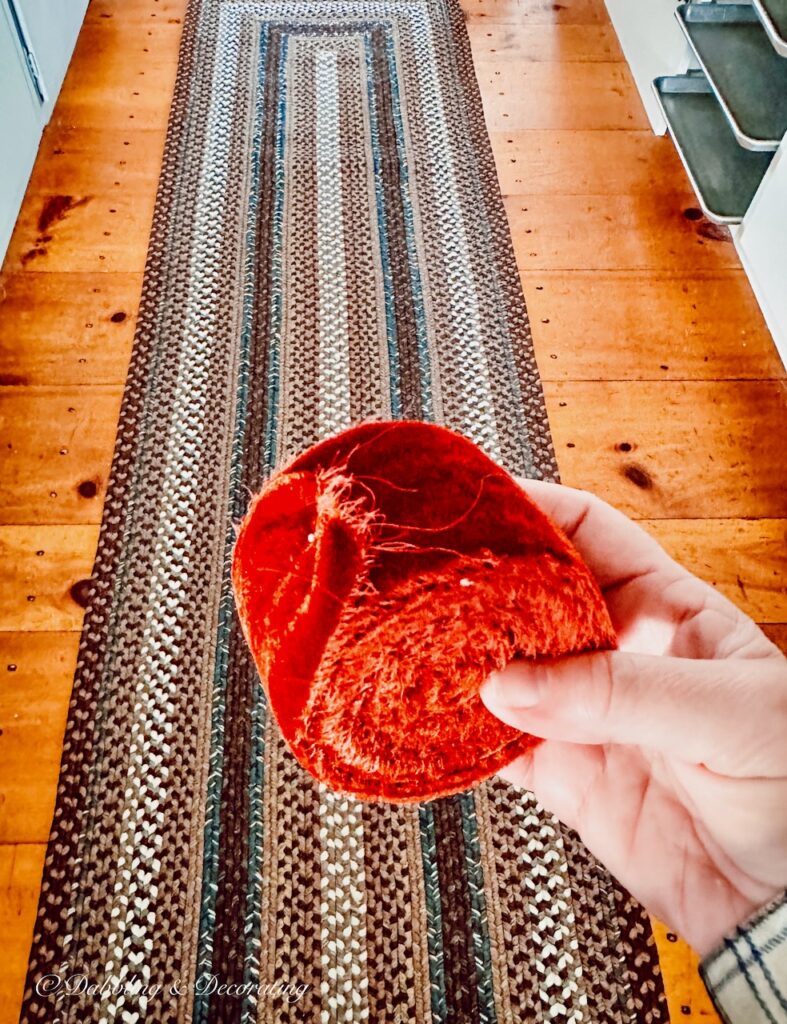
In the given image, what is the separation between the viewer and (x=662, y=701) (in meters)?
0.37

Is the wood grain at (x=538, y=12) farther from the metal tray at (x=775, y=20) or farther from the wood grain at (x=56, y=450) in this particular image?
the wood grain at (x=56, y=450)

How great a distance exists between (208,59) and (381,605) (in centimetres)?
121

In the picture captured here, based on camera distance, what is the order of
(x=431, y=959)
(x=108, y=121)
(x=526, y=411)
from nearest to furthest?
(x=431, y=959) → (x=526, y=411) → (x=108, y=121)

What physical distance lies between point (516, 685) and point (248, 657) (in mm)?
409

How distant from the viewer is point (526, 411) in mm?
885

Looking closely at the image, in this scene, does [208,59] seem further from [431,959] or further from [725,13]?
[431,959]

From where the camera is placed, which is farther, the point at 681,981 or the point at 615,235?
the point at 615,235

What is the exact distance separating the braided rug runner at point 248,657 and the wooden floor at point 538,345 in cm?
3

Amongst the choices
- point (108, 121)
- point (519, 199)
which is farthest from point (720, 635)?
point (108, 121)

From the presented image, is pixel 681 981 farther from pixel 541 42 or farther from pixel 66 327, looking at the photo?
pixel 541 42

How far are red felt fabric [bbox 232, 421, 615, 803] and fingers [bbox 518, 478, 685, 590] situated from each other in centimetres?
12

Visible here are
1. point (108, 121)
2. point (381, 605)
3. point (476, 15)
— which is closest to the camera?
point (381, 605)

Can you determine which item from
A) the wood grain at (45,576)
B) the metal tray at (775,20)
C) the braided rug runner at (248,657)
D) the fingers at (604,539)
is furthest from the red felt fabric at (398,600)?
the metal tray at (775,20)

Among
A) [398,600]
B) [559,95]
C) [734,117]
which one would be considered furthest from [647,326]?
[398,600]
